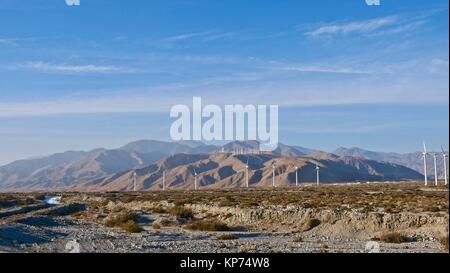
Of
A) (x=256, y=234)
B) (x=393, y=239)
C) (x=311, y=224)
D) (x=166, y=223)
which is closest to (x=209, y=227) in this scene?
(x=256, y=234)

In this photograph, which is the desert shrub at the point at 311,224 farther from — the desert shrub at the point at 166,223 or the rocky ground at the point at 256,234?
the desert shrub at the point at 166,223

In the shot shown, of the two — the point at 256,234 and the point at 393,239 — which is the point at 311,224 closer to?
the point at 256,234

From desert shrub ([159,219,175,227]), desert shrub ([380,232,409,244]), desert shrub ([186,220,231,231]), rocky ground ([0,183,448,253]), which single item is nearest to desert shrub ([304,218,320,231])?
rocky ground ([0,183,448,253])

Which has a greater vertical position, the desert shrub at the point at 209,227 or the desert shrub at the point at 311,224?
the desert shrub at the point at 311,224

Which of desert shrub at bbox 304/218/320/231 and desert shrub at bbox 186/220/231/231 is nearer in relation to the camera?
desert shrub at bbox 304/218/320/231

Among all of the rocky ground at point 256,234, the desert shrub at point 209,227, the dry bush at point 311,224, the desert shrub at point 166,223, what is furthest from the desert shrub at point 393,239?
the desert shrub at point 166,223

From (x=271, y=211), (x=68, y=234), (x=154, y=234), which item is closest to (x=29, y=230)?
(x=68, y=234)

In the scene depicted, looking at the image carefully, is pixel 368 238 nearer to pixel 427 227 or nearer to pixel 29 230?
pixel 427 227

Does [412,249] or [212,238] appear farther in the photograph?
[212,238]

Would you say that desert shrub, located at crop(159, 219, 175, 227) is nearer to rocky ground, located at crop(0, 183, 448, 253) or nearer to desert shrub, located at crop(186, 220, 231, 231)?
rocky ground, located at crop(0, 183, 448, 253)

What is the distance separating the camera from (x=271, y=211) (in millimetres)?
44688

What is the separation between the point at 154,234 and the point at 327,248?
44.7ft

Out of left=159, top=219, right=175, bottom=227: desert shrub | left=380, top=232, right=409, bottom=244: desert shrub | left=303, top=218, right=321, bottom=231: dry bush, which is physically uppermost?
left=380, top=232, right=409, bottom=244: desert shrub
